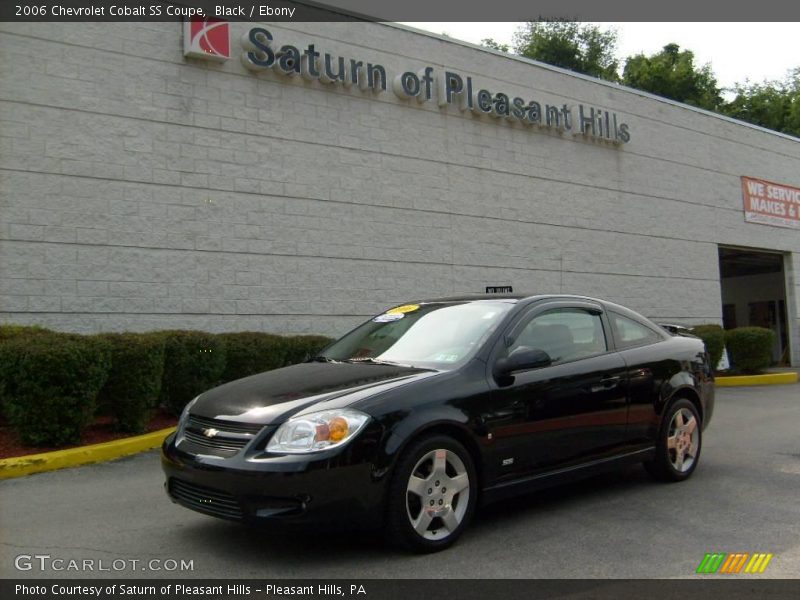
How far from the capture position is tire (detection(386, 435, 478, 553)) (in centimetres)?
445

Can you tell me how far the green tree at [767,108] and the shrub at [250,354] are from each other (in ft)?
127

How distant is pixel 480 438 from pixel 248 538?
1598mm

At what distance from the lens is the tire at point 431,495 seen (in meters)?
4.45

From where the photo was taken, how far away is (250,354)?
9859 millimetres

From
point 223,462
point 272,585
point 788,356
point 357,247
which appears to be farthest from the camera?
point 788,356

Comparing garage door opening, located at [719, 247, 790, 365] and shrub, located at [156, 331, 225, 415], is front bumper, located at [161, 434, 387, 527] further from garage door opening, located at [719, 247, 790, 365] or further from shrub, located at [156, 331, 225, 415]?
garage door opening, located at [719, 247, 790, 365]

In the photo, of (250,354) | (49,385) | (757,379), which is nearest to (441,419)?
(49,385)

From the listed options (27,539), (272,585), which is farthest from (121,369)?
(272,585)

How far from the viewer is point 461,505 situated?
4.77m

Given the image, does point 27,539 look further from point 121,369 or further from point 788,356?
point 788,356

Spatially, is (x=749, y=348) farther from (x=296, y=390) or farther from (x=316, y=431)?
(x=316, y=431)

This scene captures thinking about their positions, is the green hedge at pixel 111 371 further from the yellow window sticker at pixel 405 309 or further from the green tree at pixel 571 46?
the green tree at pixel 571 46

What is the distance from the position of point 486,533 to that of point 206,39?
923 centimetres

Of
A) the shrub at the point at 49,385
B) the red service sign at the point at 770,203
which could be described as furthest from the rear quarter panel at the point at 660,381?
the red service sign at the point at 770,203
